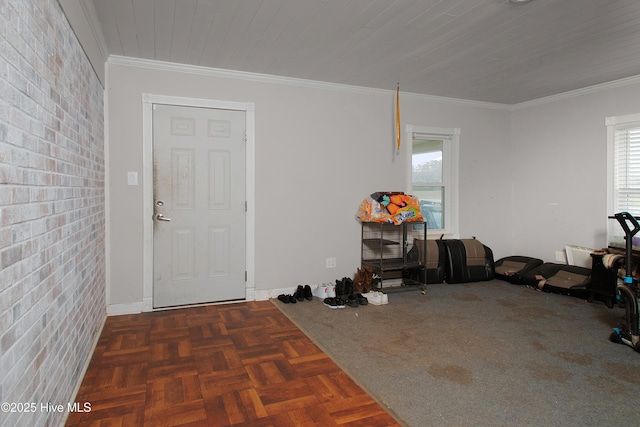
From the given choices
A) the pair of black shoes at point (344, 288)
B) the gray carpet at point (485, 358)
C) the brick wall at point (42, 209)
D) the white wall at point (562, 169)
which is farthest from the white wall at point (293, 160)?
the white wall at point (562, 169)

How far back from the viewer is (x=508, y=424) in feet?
6.68

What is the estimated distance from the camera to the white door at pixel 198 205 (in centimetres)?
393

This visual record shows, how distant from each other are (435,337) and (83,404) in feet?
8.19

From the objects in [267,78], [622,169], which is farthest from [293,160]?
[622,169]

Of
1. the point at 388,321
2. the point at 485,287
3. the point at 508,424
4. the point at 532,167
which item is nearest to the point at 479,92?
the point at 532,167

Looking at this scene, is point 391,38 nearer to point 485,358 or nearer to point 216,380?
point 485,358

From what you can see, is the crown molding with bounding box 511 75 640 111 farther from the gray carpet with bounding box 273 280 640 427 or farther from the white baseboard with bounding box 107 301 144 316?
the white baseboard with bounding box 107 301 144 316

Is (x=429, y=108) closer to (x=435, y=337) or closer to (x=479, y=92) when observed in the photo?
(x=479, y=92)

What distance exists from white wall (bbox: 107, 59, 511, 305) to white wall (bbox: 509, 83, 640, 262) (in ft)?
3.80

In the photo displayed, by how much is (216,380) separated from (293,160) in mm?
2610

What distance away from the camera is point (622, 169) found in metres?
4.51

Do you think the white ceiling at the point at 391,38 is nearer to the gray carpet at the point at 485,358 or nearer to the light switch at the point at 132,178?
the light switch at the point at 132,178

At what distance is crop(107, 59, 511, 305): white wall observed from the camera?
149 inches

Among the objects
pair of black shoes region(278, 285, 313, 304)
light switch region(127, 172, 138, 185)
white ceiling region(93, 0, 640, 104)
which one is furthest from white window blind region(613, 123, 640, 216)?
light switch region(127, 172, 138, 185)
